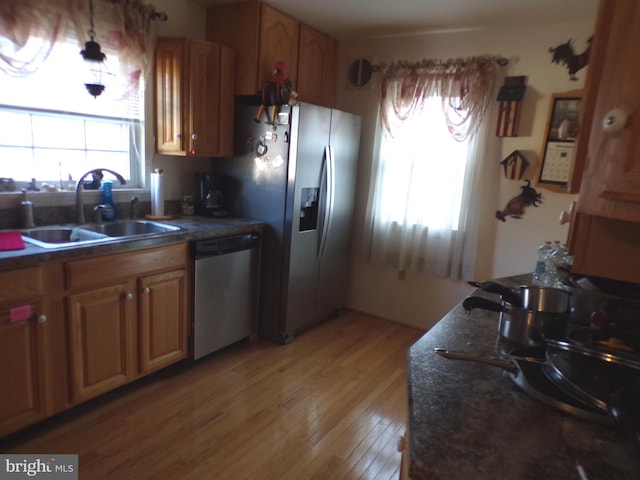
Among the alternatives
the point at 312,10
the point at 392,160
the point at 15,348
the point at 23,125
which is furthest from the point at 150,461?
the point at 312,10

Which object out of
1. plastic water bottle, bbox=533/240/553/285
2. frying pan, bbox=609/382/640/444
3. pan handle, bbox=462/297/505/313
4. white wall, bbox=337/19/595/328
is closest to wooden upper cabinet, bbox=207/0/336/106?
white wall, bbox=337/19/595/328

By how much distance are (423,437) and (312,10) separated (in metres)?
2.94

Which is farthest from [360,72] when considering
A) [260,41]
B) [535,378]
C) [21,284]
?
[535,378]

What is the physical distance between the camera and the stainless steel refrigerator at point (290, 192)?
291 centimetres

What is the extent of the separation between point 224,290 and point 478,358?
195cm

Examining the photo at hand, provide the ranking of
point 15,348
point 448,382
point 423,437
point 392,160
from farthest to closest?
point 392,160 < point 15,348 < point 448,382 < point 423,437

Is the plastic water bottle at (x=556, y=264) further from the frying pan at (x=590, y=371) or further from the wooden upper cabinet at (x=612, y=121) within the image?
the wooden upper cabinet at (x=612, y=121)

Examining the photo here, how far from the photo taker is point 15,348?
182cm

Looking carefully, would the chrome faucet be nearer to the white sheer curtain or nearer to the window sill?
the window sill

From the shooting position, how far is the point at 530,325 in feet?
4.15

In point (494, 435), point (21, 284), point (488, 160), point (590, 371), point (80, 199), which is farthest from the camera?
point (488, 160)

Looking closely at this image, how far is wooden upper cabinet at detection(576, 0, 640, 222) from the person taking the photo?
69 centimetres

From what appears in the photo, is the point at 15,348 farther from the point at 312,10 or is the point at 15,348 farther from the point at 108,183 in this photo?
the point at 312,10

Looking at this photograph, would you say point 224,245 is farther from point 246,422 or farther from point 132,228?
point 246,422
